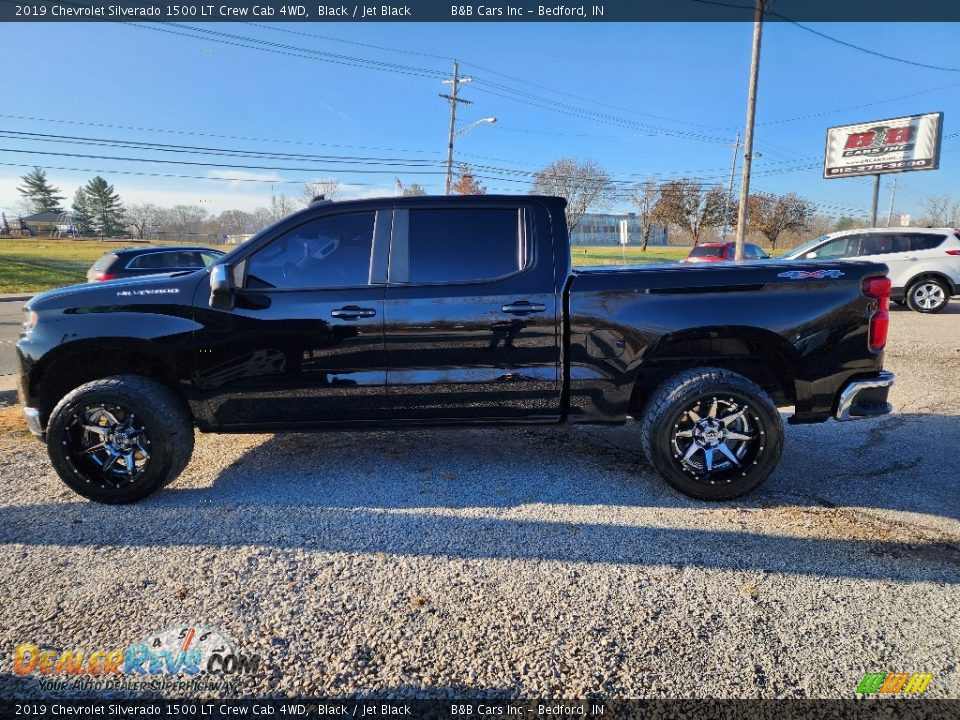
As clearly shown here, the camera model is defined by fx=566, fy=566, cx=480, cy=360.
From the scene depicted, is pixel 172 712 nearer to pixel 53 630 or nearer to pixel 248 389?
pixel 53 630

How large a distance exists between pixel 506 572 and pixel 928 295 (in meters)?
14.1

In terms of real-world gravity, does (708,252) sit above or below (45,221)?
below

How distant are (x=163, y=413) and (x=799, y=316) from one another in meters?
3.92

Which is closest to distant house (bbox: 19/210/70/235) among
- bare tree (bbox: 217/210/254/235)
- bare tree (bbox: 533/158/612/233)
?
bare tree (bbox: 217/210/254/235)

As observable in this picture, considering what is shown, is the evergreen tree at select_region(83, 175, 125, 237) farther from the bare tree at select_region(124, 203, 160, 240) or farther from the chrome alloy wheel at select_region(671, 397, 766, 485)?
the chrome alloy wheel at select_region(671, 397, 766, 485)

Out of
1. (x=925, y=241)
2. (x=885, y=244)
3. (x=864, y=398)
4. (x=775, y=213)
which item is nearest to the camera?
(x=864, y=398)

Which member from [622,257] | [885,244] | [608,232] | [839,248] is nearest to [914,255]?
[885,244]

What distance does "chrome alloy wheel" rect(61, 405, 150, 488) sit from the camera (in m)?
3.44

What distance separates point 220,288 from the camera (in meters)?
3.36

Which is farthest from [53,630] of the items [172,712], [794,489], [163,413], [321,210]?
[794,489]

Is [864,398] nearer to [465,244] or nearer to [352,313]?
[465,244]

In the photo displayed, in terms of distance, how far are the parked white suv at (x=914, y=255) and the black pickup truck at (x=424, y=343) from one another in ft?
35.2

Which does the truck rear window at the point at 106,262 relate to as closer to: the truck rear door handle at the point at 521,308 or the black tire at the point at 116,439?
the black tire at the point at 116,439

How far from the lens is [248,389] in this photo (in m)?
3.57
